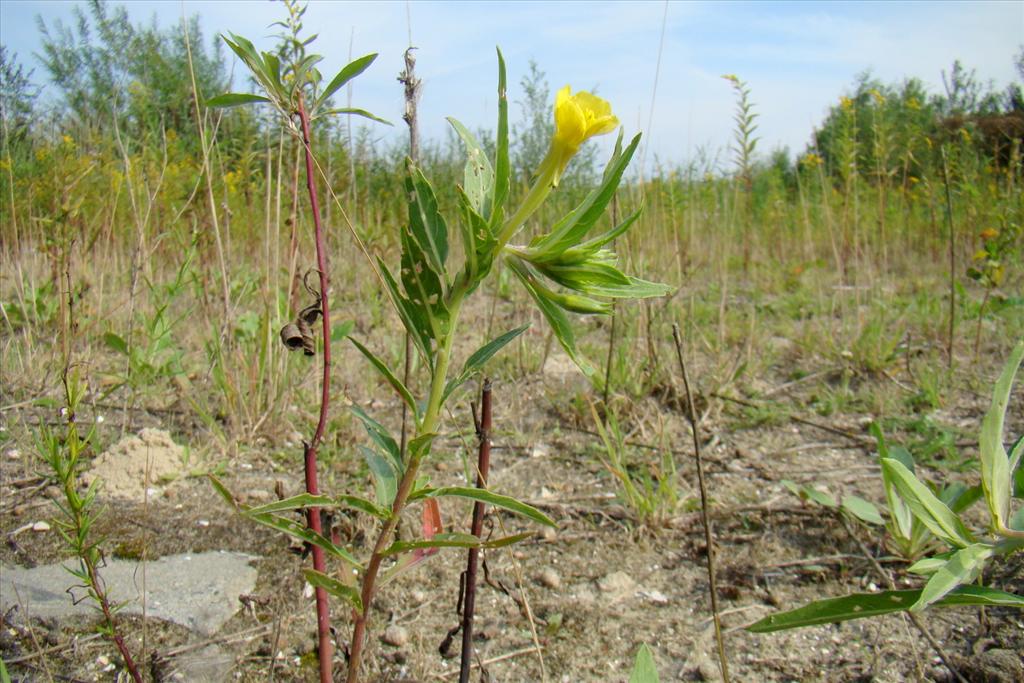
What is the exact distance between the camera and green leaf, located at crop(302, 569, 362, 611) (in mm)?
703

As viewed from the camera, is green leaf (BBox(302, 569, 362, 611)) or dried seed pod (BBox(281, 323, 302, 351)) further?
dried seed pod (BBox(281, 323, 302, 351))

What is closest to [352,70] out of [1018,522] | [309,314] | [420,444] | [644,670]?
[309,314]

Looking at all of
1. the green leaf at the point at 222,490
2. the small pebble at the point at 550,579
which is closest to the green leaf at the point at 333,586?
the green leaf at the point at 222,490

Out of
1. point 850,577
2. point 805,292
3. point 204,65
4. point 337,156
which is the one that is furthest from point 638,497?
point 204,65

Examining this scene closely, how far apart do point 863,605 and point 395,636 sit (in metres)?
0.86

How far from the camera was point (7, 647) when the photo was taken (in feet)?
3.92

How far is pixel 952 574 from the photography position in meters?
0.75

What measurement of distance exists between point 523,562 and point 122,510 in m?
0.95

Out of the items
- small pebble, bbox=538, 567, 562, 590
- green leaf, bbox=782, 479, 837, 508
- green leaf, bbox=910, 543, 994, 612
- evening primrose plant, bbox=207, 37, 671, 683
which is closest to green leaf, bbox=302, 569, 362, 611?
evening primrose plant, bbox=207, 37, 671, 683

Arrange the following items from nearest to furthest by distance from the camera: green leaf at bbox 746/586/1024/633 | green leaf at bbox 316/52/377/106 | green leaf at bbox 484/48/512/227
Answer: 1. green leaf at bbox 484/48/512/227
2. green leaf at bbox 746/586/1024/633
3. green leaf at bbox 316/52/377/106

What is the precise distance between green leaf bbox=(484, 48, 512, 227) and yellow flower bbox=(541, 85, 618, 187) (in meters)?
0.04

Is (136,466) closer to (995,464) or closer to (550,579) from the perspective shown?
(550,579)

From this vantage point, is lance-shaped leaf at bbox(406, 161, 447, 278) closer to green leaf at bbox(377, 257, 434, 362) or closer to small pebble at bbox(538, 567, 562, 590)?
green leaf at bbox(377, 257, 434, 362)

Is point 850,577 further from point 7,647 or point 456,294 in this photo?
point 7,647
